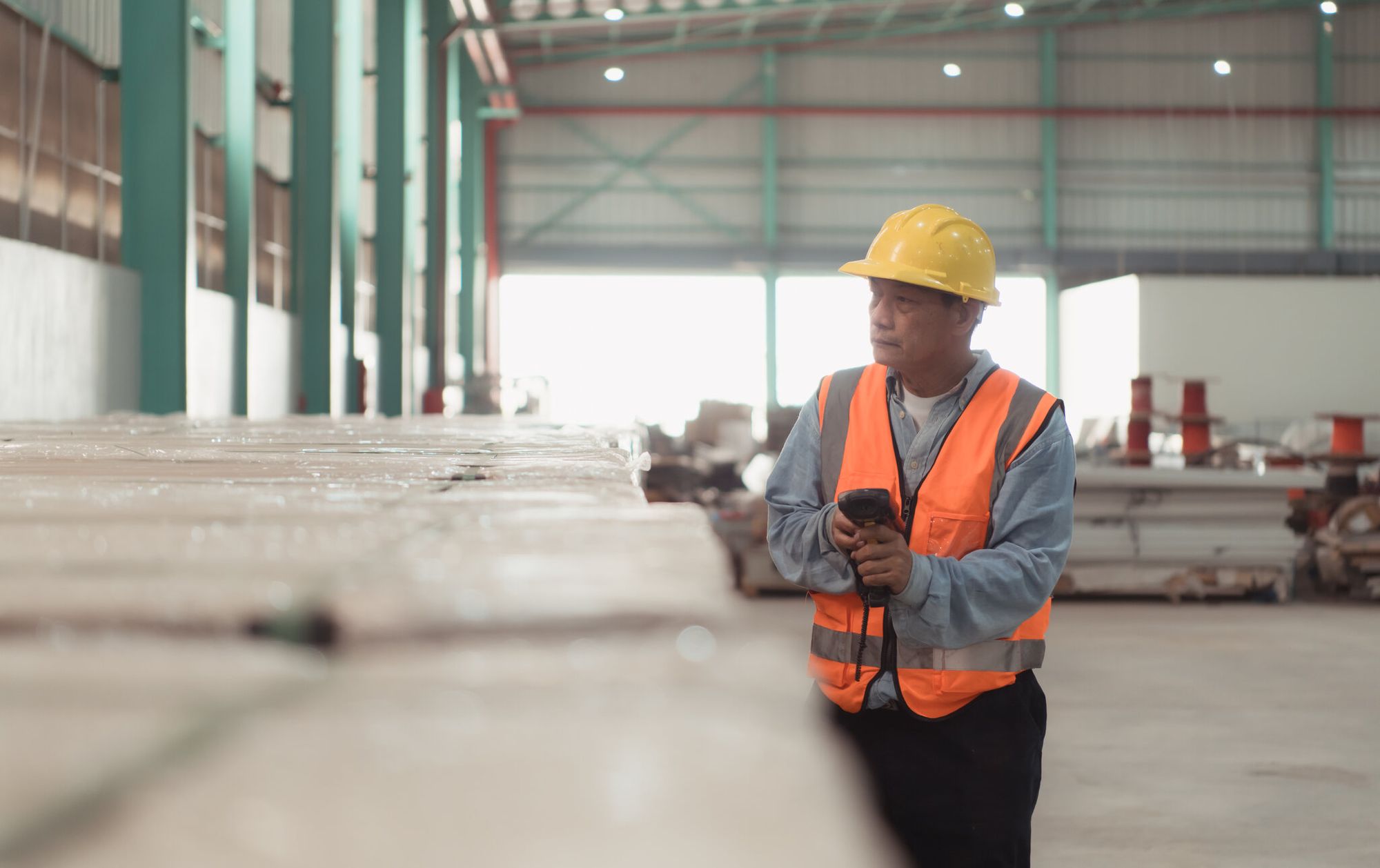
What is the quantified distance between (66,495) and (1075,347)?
65.8 feet

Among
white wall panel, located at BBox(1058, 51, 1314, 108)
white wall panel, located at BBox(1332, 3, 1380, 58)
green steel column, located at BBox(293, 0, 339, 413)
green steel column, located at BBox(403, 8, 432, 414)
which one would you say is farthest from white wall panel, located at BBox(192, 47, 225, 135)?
white wall panel, located at BBox(1332, 3, 1380, 58)

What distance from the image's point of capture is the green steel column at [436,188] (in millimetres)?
15008

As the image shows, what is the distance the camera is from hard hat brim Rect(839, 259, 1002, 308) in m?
2.44

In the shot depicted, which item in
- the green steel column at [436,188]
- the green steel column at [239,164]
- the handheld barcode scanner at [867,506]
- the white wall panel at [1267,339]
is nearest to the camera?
the handheld barcode scanner at [867,506]

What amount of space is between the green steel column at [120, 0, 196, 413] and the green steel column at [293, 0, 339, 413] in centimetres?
311

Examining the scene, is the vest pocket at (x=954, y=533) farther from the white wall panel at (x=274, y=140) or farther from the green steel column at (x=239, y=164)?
the white wall panel at (x=274, y=140)

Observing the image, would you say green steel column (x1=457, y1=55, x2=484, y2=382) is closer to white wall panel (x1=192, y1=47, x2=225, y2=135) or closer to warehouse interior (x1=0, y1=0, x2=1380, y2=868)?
warehouse interior (x1=0, y1=0, x2=1380, y2=868)

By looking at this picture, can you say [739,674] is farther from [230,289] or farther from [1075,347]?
[1075,347]

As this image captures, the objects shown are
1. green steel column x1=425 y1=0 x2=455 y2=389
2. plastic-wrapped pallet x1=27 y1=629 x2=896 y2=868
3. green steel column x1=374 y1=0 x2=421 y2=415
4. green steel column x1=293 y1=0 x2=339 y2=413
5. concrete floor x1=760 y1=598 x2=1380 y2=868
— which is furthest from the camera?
green steel column x1=425 y1=0 x2=455 y2=389


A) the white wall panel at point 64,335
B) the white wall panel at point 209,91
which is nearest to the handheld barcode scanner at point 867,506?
the white wall panel at point 64,335

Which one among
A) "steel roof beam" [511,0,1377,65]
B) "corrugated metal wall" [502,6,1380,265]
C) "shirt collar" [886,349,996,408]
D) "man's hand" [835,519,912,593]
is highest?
"steel roof beam" [511,0,1377,65]

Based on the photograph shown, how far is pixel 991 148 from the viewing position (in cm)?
2086

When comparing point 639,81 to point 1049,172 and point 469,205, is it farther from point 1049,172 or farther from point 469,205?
point 1049,172

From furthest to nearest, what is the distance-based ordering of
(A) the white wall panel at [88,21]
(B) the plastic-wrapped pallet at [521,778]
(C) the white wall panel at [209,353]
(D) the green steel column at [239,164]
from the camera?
1. (D) the green steel column at [239,164]
2. (A) the white wall panel at [88,21]
3. (C) the white wall panel at [209,353]
4. (B) the plastic-wrapped pallet at [521,778]
